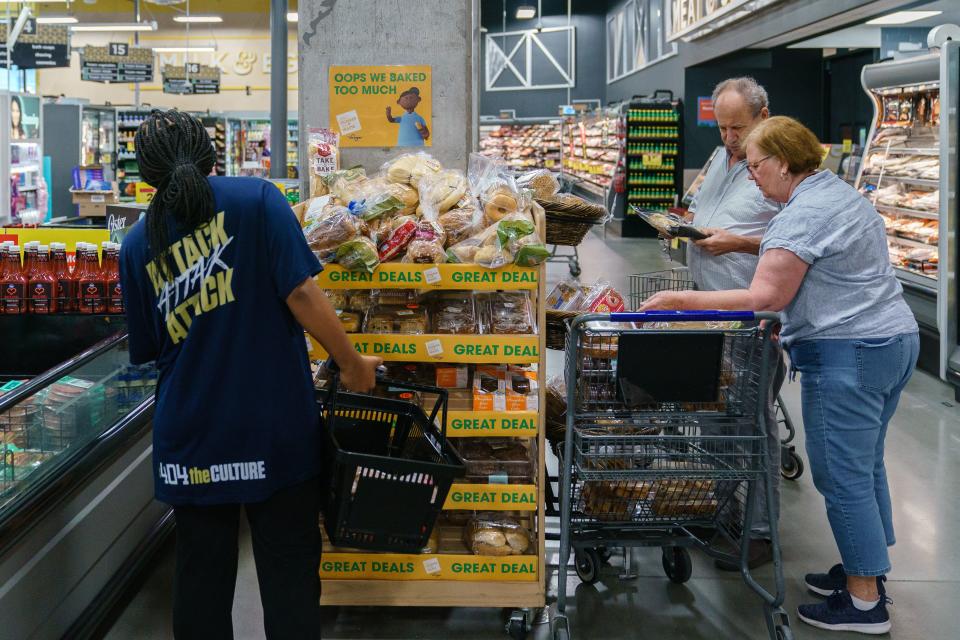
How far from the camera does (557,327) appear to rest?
3133 mm

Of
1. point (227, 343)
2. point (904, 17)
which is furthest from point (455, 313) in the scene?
point (904, 17)

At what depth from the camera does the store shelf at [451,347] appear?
2820 mm

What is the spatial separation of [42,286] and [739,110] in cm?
275

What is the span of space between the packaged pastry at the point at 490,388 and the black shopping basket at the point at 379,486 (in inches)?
14.2

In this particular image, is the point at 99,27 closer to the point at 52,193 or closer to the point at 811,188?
the point at 52,193

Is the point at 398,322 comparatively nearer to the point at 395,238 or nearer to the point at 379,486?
the point at 395,238

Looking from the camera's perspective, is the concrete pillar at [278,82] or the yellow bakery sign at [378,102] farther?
the concrete pillar at [278,82]

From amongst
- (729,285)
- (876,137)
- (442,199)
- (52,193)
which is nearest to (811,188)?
(729,285)

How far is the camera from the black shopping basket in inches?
88.3

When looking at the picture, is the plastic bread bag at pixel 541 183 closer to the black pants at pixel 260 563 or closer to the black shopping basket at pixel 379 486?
the black shopping basket at pixel 379 486

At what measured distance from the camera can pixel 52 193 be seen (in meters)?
14.3

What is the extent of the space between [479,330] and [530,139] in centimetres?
2086

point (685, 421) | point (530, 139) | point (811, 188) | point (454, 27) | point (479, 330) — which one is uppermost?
point (530, 139)

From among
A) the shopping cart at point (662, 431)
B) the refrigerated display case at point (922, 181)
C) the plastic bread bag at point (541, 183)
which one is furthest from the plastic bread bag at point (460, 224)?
the refrigerated display case at point (922, 181)
